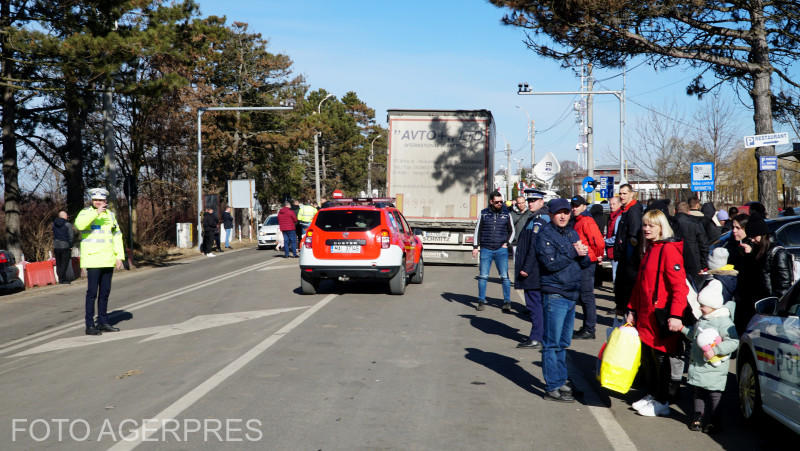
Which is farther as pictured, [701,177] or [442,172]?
[701,177]

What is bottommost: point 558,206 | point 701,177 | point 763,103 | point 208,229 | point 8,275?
point 8,275

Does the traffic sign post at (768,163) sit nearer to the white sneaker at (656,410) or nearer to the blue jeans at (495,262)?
the blue jeans at (495,262)

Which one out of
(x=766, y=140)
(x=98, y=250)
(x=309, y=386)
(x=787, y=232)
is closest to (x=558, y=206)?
(x=309, y=386)

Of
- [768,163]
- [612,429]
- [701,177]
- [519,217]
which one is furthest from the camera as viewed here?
[701,177]

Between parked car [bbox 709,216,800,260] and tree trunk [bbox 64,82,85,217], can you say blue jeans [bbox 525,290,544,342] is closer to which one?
parked car [bbox 709,216,800,260]

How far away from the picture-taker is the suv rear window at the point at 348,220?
13.6 meters

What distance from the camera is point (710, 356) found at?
18.2 ft

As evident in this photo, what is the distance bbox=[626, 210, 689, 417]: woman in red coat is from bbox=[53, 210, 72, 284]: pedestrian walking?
16.1 metres

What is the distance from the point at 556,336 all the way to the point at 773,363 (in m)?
1.72

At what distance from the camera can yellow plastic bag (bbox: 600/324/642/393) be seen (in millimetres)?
6082

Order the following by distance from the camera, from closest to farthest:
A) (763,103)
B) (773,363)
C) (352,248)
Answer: (773,363)
(352,248)
(763,103)

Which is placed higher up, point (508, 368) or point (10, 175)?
point (10, 175)

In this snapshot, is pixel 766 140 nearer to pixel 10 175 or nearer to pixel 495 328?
pixel 495 328

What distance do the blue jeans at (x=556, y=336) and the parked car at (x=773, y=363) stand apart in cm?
142
